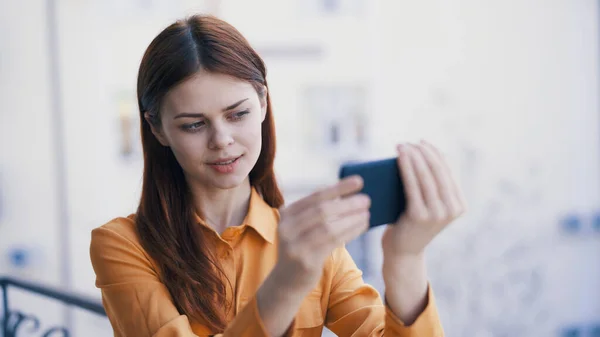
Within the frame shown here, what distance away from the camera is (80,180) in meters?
4.48

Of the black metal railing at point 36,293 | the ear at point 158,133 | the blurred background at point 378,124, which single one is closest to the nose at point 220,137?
the ear at point 158,133

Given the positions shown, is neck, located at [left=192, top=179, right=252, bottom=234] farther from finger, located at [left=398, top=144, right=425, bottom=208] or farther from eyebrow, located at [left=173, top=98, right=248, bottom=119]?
finger, located at [left=398, top=144, right=425, bottom=208]

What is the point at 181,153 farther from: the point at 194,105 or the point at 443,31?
the point at 443,31

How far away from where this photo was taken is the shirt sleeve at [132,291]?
1.02 meters

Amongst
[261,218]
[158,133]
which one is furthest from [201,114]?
[261,218]

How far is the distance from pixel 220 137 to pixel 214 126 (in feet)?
0.06

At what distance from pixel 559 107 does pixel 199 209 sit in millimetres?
4599

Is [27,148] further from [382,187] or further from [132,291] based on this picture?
[382,187]

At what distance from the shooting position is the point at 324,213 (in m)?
0.78

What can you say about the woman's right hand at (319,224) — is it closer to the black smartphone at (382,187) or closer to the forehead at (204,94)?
the black smartphone at (382,187)

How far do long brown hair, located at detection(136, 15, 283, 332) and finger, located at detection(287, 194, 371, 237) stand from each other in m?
0.35

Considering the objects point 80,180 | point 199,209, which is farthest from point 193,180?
point 80,180

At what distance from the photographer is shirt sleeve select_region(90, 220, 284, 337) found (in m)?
1.02

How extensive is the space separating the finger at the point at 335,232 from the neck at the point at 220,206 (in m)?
0.42
